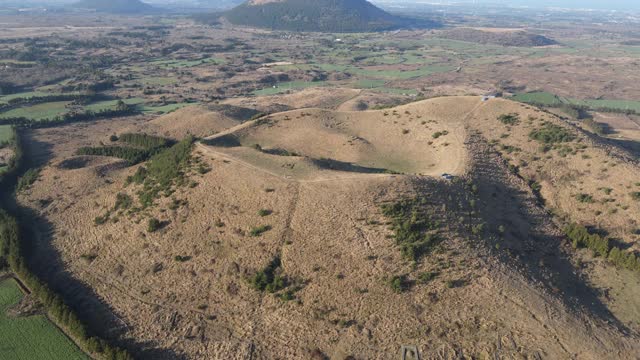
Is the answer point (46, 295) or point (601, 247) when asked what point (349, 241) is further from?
point (46, 295)

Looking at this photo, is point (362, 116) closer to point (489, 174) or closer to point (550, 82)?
point (489, 174)

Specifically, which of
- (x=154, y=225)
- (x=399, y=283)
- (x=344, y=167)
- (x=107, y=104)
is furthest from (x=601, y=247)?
(x=107, y=104)

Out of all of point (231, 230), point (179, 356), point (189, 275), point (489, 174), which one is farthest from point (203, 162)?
point (489, 174)

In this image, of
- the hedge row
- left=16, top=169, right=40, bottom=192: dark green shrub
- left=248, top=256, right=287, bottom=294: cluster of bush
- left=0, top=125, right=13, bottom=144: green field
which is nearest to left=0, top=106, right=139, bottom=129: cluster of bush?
left=0, top=125, right=13, bottom=144: green field

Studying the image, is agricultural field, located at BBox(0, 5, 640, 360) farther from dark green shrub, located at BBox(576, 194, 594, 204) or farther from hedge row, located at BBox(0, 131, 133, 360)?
hedge row, located at BBox(0, 131, 133, 360)

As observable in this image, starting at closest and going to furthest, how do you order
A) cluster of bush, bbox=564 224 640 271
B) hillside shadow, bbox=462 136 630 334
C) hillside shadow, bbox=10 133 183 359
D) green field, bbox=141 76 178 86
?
hillside shadow, bbox=10 133 183 359 → hillside shadow, bbox=462 136 630 334 → cluster of bush, bbox=564 224 640 271 → green field, bbox=141 76 178 86

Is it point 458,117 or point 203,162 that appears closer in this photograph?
point 203,162
